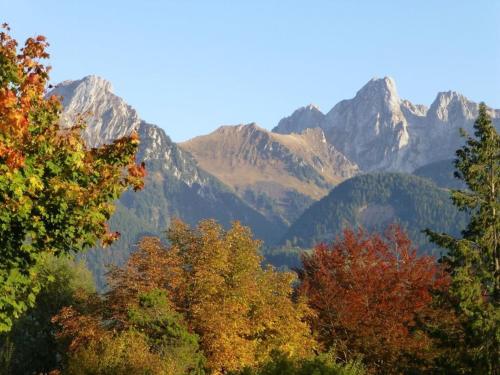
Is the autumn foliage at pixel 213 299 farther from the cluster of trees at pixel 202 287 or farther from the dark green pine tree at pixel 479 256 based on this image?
the dark green pine tree at pixel 479 256

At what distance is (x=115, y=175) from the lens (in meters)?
15.8

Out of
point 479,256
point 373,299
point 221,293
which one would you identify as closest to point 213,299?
point 221,293

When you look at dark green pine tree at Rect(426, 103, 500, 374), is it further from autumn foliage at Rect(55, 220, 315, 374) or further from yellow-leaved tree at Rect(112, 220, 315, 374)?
autumn foliage at Rect(55, 220, 315, 374)

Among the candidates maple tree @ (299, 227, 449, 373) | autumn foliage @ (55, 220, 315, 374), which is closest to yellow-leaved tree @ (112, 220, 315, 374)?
autumn foliage @ (55, 220, 315, 374)

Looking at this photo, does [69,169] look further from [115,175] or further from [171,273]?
[171,273]

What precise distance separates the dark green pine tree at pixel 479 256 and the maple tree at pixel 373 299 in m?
8.40

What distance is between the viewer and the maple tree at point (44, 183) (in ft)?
47.4

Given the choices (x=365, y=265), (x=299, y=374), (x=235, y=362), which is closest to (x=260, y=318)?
(x=235, y=362)

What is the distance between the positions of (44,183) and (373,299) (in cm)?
3306

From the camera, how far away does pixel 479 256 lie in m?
29.2

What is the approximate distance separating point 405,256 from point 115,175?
36.4 m

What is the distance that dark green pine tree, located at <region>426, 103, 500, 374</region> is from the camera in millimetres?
27734

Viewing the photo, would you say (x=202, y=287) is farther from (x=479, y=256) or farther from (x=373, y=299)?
(x=479, y=256)

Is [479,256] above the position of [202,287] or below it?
above
